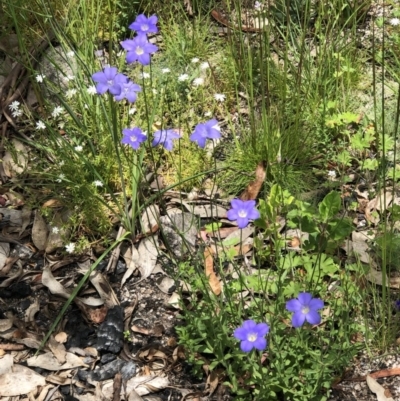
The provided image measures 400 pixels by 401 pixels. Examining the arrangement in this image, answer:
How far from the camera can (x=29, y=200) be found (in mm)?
2818

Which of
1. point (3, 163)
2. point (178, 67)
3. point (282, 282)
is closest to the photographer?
point (282, 282)

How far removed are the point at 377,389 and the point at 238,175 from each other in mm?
1132

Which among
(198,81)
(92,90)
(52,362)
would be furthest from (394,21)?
(52,362)

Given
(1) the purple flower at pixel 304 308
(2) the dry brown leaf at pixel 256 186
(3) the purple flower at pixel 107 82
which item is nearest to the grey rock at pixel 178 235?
(2) the dry brown leaf at pixel 256 186

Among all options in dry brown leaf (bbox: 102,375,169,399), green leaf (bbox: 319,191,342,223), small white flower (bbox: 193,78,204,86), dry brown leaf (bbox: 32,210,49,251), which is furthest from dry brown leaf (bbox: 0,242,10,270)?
green leaf (bbox: 319,191,342,223)

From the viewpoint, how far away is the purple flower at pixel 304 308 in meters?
1.65

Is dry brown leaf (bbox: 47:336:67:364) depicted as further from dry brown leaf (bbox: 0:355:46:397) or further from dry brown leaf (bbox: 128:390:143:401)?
dry brown leaf (bbox: 128:390:143:401)

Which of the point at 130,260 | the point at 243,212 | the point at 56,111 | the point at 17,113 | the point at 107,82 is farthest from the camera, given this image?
the point at 17,113


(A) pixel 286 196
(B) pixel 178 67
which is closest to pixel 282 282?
(A) pixel 286 196

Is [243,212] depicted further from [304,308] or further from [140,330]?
[140,330]

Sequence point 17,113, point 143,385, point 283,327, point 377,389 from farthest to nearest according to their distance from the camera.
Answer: point 17,113 → point 143,385 → point 377,389 → point 283,327

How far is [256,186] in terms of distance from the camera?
2.69 meters

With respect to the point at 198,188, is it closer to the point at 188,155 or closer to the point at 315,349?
the point at 188,155

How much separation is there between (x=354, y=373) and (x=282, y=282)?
448mm
